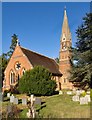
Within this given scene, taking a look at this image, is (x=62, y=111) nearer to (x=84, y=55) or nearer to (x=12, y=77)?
(x=84, y=55)

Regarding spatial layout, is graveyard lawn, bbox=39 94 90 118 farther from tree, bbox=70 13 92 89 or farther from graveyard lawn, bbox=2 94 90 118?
tree, bbox=70 13 92 89

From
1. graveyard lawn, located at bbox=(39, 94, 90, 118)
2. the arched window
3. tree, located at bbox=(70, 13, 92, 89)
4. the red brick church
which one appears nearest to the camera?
graveyard lawn, located at bbox=(39, 94, 90, 118)

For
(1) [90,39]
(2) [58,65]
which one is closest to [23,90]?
(1) [90,39]

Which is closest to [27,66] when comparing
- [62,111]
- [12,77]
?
[12,77]

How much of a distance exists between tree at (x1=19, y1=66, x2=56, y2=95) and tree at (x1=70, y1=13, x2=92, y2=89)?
418cm

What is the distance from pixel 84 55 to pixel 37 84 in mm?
7504

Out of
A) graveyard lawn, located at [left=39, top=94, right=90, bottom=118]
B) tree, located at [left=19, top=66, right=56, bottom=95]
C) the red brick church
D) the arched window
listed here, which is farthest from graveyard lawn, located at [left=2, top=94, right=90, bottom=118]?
the arched window

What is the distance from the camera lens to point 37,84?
29.0 m

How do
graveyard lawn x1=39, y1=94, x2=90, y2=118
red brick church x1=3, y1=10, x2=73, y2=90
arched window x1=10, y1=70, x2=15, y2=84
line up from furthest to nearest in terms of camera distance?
arched window x1=10, y1=70, x2=15, y2=84 → red brick church x1=3, y1=10, x2=73, y2=90 → graveyard lawn x1=39, y1=94, x2=90, y2=118

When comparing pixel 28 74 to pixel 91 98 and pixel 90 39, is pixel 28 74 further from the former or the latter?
pixel 91 98

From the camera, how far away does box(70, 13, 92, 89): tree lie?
2855 cm

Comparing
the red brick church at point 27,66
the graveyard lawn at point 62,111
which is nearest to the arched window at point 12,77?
the red brick church at point 27,66

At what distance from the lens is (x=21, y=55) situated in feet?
133

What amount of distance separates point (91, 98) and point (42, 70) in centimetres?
1216
